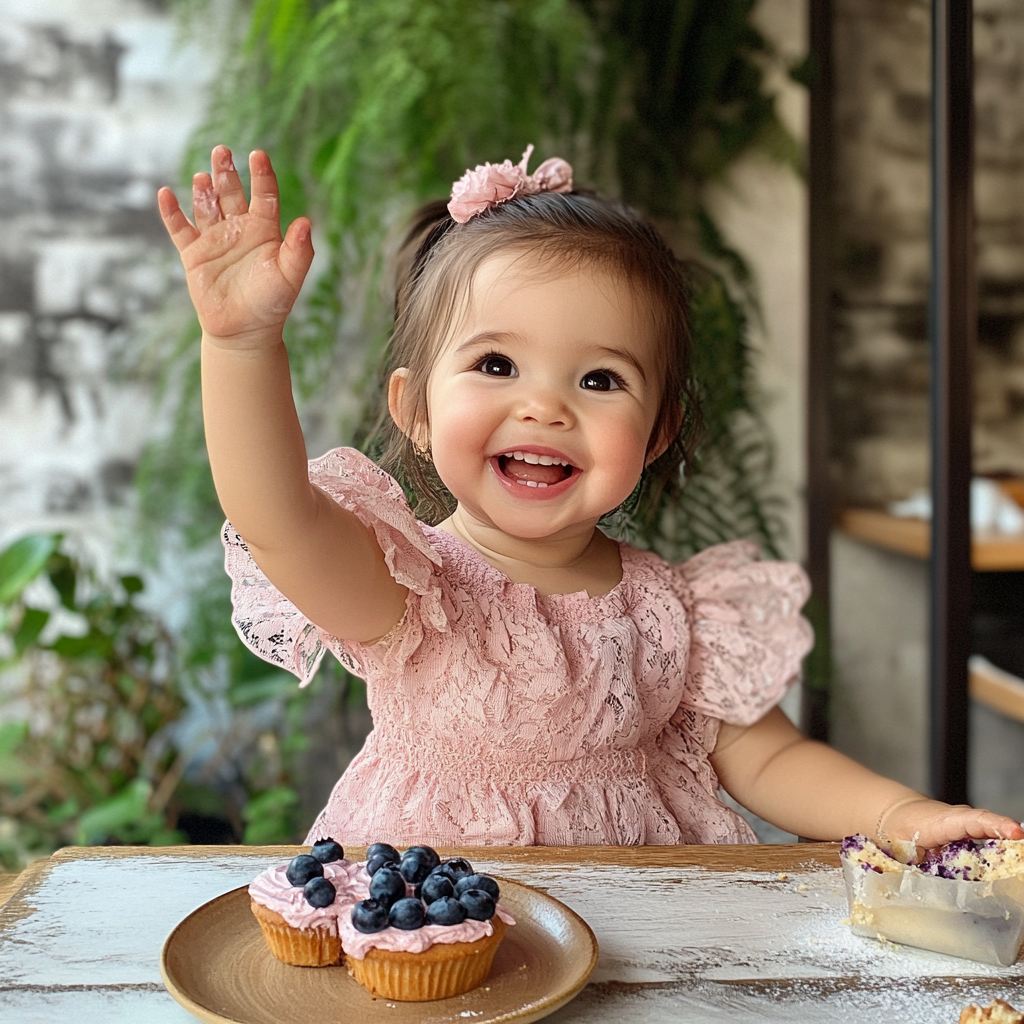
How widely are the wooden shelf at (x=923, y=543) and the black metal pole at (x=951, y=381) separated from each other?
450mm

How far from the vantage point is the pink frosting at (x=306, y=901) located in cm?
77

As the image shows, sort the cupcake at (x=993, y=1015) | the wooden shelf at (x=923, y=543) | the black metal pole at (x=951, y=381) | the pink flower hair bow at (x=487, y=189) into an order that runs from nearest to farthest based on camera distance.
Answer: the cupcake at (x=993, y=1015) < the pink flower hair bow at (x=487, y=189) < the black metal pole at (x=951, y=381) < the wooden shelf at (x=923, y=543)

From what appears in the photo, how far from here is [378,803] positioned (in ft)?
4.01

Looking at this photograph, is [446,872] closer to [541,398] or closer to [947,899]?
[947,899]

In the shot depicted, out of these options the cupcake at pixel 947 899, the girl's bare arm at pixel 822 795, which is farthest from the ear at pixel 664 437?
the cupcake at pixel 947 899

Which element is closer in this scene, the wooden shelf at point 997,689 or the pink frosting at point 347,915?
the pink frosting at point 347,915

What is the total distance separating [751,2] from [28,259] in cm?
185

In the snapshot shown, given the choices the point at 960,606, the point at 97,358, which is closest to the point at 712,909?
the point at 960,606

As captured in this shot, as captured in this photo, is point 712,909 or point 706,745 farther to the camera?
point 706,745

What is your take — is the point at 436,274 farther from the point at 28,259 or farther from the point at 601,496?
the point at 28,259

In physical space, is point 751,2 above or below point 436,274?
above

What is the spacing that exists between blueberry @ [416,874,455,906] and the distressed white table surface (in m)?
0.10

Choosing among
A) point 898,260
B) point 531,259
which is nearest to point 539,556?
point 531,259

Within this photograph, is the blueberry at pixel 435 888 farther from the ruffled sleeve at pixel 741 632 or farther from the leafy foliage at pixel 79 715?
the leafy foliage at pixel 79 715
